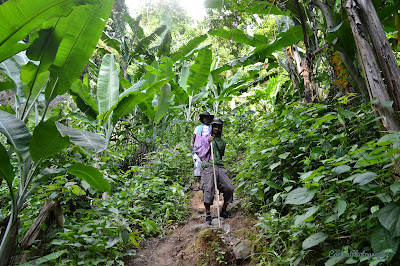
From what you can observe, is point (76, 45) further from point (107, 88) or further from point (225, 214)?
point (225, 214)

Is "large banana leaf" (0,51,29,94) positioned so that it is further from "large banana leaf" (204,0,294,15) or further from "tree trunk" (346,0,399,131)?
"tree trunk" (346,0,399,131)

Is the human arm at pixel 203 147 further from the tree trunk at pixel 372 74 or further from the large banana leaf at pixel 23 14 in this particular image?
the large banana leaf at pixel 23 14

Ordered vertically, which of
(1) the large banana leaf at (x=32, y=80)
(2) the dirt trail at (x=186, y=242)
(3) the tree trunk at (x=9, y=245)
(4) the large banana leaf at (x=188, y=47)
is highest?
(4) the large banana leaf at (x=188, y=47)

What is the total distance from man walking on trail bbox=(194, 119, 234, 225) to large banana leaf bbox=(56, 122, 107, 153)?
A: 237 centimetres

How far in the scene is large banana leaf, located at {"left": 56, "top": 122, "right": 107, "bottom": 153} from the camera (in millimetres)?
1851

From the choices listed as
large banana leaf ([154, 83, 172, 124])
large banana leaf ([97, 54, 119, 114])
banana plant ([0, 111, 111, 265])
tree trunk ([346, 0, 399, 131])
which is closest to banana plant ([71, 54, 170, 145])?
large banana leaf ([97, 54, 119, 114])

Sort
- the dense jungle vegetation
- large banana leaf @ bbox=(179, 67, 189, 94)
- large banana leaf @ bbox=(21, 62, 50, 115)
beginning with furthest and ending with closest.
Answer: large banana leaf @ bbox=(179, 67, 189, 94) < large banana leaf @ bbox=(21, 62, 50, 115) < the dense jungle vegetation

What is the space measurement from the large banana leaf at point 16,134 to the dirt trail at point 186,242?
1.74m

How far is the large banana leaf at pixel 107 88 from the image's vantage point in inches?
173

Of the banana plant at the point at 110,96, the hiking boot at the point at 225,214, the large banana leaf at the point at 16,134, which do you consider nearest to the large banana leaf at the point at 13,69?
the large banana leaf at the point at 16,134

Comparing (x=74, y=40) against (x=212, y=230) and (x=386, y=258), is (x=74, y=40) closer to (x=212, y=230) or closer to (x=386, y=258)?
(x=212, y=230)

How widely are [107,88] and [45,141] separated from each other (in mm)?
2685

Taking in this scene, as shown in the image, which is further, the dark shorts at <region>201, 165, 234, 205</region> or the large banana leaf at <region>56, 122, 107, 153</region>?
the dark shorts at <region>201, 165, 234, 205</region>

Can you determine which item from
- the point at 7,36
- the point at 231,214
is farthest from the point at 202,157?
the point at 7,36
